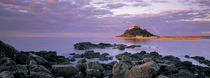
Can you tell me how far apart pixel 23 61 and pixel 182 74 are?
37.3 ft

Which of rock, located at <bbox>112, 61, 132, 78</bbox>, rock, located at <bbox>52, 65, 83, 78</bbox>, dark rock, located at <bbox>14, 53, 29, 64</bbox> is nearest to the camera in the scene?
rock, located at <bbox>112, 61, 132, 78</bbox>

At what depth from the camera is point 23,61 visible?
11414 millimetres

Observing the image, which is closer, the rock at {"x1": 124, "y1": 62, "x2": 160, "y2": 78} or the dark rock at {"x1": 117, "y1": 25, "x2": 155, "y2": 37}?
the rock at {"x1": 124, "y1": 62, "x2": 160, "y2": 78}

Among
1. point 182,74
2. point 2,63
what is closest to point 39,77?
point 2,63

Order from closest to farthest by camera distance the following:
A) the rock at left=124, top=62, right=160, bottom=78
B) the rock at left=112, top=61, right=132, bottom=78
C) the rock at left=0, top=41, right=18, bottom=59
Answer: the rock at left=124, top=62, right=160, bottom=78
the rock at left=112, top=61, right=132, bottom=78
the rock at left=0, top=41, right=18, bottom=59

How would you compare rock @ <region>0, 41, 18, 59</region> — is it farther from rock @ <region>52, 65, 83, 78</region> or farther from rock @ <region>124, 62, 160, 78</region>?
rock @ <region>124, 62, 160, 78</region>

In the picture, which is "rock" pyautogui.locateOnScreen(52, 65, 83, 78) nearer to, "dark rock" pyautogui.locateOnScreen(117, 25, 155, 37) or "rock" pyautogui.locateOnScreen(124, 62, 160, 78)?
"rock" pyautogui.locateOnScreen(124, 62, 160, 78)

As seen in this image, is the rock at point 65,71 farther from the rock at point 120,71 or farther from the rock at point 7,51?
the rock at point 7,51

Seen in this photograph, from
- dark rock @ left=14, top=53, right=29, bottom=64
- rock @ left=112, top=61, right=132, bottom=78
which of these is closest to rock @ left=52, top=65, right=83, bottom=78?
rock @ left=112, top=61, right=132, bottom=78

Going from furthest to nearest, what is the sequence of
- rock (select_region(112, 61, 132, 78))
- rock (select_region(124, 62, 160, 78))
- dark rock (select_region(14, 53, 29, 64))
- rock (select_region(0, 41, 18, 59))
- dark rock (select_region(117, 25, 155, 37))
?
dark rock (select_region(117, 25, 155, 37)), dark rock (select_region(14, 53, 29, 64)), rock (select_region(0, 41, 18, 59)), rock (select_region(112, 61, 132, 78)), rock (select_region(124, 62, 160, 78))

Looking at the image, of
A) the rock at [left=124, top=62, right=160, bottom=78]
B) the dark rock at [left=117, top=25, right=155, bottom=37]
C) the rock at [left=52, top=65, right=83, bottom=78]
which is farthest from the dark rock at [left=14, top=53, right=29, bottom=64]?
the dark rock at [left=117, top=25, right=155, bottom=37]

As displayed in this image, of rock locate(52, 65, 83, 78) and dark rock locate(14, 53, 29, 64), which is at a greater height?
dark rock locate(14, 53, 29, 64)

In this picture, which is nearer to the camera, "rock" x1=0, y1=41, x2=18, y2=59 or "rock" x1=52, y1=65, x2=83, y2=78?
"rock" x1=52, y1=65, x2=83, y2=78

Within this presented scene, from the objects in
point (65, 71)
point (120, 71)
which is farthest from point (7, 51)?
point (120, 71)
